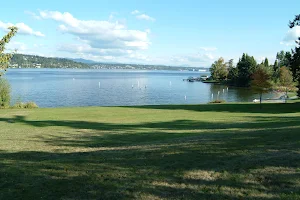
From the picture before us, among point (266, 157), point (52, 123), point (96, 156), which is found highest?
point (266, 157)

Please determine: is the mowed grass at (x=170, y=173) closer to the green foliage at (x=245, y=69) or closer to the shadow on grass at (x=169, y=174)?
the shadow on grass at (x=169, y=174)

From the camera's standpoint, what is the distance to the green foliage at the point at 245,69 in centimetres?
11531

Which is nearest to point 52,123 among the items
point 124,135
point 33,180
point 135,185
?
point 124,135

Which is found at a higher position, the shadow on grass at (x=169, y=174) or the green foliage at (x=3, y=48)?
the green foliage at (x=3, y=48)

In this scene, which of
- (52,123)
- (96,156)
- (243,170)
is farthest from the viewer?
(52,123)

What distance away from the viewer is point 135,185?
265 inches

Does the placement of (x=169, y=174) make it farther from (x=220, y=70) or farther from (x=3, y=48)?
(x=220, y=70)

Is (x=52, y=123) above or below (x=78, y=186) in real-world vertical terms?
below

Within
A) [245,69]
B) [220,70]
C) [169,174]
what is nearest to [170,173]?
[169,174]

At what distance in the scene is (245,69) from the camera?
118 metres

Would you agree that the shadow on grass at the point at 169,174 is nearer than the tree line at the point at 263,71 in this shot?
Yes

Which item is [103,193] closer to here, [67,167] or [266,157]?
[67,167]

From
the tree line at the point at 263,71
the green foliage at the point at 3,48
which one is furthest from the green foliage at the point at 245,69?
the green foliage at the point at 3,48

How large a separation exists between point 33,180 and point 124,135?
10032 mm
